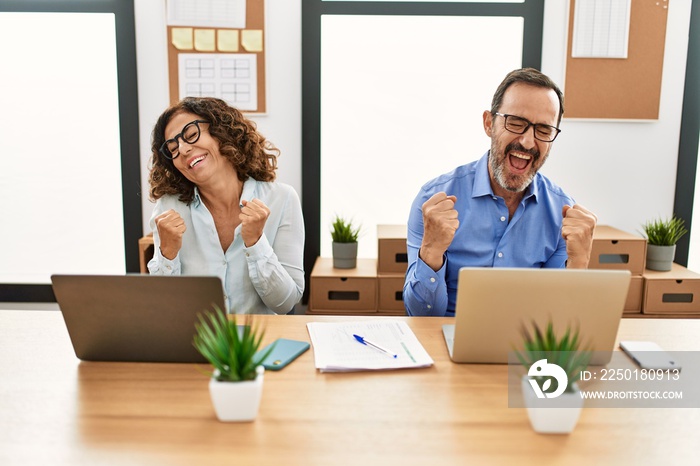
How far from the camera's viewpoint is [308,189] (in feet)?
11.7

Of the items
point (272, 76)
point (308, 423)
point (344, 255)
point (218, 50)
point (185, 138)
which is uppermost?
point (218, 50)

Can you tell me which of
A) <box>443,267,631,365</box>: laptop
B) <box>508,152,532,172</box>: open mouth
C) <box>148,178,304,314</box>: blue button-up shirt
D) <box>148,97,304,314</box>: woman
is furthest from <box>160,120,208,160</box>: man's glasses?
<box>443,267,631,365</box>: laptop

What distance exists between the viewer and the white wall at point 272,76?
11.2 feet

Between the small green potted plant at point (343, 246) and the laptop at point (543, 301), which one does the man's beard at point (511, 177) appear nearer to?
the laptop at point (543, 301)

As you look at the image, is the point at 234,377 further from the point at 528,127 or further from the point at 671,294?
the point at 671,294

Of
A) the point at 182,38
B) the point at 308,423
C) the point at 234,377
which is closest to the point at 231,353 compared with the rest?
the point at 234,377

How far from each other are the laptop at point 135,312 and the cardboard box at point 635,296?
260cm

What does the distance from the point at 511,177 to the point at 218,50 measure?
85.0 inches

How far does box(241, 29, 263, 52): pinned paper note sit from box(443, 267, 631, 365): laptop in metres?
2.63

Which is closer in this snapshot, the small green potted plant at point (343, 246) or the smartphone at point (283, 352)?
the smartphone at point (283, 352)

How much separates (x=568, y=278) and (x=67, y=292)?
1.02 metres

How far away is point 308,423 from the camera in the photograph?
103 cm

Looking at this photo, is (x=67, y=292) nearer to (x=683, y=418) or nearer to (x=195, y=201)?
(x=195, y=201)

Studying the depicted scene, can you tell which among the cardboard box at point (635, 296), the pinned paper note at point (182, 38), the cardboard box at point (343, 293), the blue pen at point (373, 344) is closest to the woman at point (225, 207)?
the blue pen at point (373, 344)
